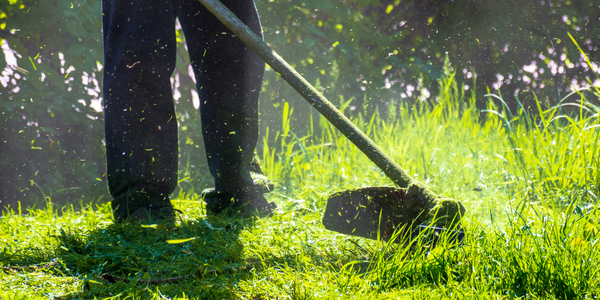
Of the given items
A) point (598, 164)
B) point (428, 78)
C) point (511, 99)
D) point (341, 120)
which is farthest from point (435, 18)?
point (341, 120)

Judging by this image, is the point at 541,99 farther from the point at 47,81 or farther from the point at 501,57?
the point at 47,81

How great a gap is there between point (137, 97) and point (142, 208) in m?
0.50

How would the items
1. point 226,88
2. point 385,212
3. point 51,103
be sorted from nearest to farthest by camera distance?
point 385,212, point 226,88, point 51,103

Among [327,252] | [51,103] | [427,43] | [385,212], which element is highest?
Result: [427,43]

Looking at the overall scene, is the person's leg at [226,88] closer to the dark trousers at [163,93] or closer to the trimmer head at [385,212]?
the dark trousers at [163,93]

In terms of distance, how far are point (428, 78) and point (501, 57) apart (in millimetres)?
875

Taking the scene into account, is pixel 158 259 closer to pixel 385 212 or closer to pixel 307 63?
pixel 385 212

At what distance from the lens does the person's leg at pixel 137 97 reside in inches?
68.6

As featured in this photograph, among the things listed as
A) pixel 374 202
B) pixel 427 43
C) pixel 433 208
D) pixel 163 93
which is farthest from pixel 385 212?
pixel 427 43

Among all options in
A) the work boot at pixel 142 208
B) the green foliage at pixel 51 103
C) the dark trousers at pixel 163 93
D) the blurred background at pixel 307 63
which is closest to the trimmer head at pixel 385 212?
the dark trousers at pixel 163 93

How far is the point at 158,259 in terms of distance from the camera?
1.43 metres

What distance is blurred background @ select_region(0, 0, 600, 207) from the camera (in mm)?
2723

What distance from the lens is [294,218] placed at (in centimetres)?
192

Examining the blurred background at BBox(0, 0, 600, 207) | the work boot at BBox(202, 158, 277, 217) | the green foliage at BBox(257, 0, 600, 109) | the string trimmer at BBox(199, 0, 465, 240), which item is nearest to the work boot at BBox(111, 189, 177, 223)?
the work boot at BBox(202, 158, 277, 217)
